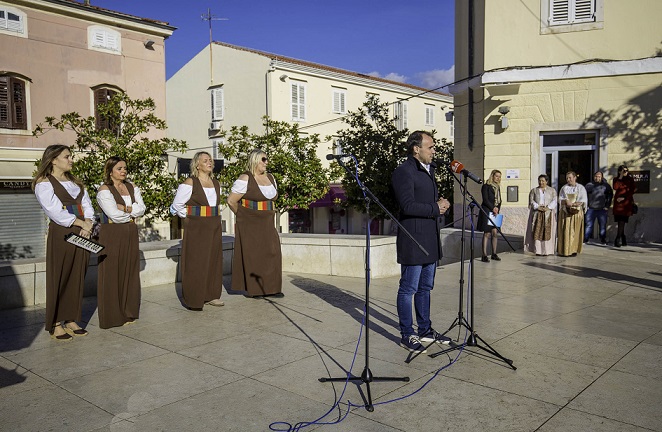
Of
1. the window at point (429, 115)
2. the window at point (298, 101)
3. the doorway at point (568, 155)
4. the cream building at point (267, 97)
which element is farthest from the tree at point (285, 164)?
the window at point (429, 115)

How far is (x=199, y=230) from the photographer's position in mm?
6742

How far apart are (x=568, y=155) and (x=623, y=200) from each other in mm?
1830

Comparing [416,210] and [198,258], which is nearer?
[416,210]

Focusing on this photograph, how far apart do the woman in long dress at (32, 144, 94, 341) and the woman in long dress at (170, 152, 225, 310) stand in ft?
4.02

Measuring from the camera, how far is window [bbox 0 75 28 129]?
17.9m

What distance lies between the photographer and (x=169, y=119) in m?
33.6

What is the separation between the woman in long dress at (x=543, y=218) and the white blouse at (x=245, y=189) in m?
6.09

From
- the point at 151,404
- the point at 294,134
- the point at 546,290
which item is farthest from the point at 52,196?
the point at 294,134

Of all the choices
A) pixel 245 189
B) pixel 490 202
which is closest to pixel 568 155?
pixel 490 202

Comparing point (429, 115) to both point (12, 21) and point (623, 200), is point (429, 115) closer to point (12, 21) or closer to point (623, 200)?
point (12, 21)

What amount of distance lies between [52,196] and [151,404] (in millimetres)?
2588

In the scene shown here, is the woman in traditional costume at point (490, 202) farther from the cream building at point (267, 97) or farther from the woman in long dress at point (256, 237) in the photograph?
the cream building at point (267, 97)

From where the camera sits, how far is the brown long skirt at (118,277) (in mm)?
5875

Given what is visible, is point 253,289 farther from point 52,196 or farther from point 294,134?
point 294,134
